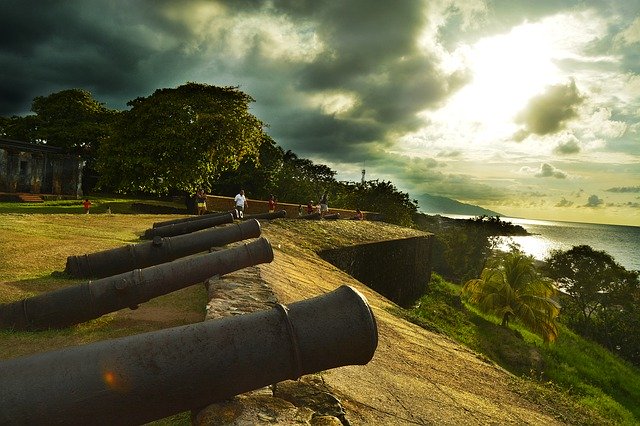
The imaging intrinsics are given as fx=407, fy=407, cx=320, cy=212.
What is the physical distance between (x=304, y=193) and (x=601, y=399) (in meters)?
28.0

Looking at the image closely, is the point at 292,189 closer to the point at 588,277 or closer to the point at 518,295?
the point at 518,295

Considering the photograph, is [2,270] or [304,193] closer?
[2,270]

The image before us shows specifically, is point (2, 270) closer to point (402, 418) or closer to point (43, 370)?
point (43, 370)

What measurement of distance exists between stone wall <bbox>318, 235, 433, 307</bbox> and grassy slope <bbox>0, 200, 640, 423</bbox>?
2.10ft

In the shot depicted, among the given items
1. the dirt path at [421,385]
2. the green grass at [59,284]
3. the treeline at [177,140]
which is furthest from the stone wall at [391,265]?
the treeline at [177,140]

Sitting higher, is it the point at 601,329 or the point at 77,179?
the point at 77,179

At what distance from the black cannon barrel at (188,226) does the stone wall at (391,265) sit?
13.4 ft

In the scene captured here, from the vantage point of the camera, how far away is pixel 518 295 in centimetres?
2539

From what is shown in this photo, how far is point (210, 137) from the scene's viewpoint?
903 inches

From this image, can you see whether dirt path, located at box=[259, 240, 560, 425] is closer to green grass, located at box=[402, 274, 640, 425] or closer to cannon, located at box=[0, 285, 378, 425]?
cannon, located at box=[0, 285, 378, 425]

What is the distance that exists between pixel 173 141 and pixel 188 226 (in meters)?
13.9

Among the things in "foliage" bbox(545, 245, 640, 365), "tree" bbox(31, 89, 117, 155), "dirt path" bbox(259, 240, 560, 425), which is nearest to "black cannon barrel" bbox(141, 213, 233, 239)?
"dirt path" bbox(259, 240, 560, 425)

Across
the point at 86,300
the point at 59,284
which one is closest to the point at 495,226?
the point at 59,284

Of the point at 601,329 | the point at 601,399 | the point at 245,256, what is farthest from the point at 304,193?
the point at 245,256
